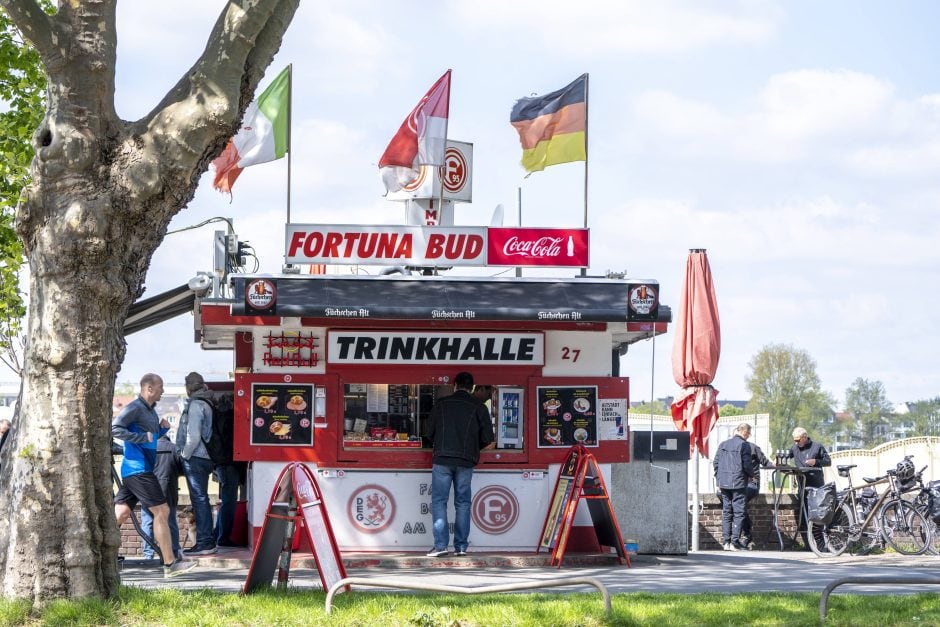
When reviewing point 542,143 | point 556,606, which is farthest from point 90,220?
point 542,143

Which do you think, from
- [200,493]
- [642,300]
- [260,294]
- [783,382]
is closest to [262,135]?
[260,294]

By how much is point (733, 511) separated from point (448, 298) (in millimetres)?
6445

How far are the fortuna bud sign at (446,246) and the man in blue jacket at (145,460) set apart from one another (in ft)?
8.05

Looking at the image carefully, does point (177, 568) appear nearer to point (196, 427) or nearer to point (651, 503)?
point (196, 427)

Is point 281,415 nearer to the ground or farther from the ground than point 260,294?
nearer to the ground

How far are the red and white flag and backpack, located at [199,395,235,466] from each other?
3332 mm

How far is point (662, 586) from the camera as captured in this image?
11.2 m

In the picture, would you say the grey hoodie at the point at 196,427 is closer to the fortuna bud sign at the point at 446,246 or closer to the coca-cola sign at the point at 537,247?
the fortuna bud sign at the point at 446,246

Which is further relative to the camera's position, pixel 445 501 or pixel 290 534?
pixel 445 501

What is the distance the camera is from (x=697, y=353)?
16734 mm

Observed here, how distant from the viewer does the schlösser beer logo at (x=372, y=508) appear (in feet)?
44.2

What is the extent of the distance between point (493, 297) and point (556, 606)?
4.54 m

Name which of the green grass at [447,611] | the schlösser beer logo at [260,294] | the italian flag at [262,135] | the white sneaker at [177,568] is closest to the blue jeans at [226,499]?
the white sneaker at [177,568]

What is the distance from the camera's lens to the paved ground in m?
11.2
